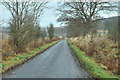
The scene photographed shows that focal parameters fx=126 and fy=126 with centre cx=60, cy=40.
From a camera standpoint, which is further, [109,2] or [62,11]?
[62,11]

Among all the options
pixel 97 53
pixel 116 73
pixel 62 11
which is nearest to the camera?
pixel 116 73

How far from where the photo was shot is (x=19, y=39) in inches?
540

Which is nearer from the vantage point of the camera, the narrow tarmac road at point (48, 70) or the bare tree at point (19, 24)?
the narrow tarmac road at point (48, 70)

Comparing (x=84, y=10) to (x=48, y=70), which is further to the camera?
(x=84, y=10)

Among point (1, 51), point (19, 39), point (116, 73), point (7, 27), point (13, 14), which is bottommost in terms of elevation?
point (116, 73)

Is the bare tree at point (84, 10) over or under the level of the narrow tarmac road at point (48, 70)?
over

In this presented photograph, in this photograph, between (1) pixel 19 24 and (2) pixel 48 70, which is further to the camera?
(1) pixel 19 24

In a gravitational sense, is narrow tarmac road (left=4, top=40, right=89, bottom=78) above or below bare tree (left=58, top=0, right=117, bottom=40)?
below

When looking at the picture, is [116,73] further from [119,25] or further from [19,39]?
[19,39]

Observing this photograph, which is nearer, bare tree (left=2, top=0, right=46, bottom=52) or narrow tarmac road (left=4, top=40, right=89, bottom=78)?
narrow tarmac road (left=4, top=40, right=89, bottom=78)

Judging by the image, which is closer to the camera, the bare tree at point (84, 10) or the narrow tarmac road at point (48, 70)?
the narrow tarmac road at point (48, 70)

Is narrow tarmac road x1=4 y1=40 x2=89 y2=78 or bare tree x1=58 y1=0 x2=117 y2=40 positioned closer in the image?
narrow tarmac road x1=4 y1=40 x2=89 y2=78

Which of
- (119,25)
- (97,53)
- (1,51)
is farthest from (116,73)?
(1,51)

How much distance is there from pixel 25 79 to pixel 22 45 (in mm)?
8686
